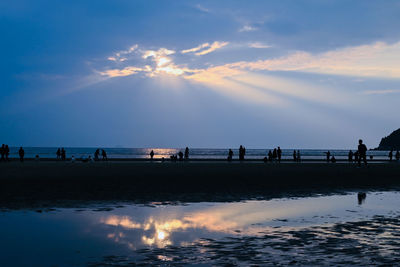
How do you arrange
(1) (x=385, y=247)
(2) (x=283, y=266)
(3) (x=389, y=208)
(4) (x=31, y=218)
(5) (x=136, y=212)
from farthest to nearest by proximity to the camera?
(3) (x=389, y=208) → (5) (x=136, y=212) → (4) (x=31, y=218) → (1) (x=385, y=247) → (2) (x=283, y=266)

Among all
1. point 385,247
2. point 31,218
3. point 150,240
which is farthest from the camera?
point 31,218

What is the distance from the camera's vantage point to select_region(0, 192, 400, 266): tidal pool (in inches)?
258

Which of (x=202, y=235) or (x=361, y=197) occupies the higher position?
(x=202, y=235)

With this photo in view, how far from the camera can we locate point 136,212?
11641mm

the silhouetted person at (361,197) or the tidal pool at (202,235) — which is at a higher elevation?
the tidal pool at (202,235)

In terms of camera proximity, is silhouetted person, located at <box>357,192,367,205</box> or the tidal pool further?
silhouetted person, located at <box>357,192,367,205</box>

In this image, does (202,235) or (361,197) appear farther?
(361,197)

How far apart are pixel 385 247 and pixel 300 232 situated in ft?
6.00

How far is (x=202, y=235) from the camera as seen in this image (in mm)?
8469

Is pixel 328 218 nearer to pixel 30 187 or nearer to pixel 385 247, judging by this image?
pixel 385 247

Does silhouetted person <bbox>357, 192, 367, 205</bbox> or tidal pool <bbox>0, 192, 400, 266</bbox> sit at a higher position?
tidal pool <bbox>0, 192, 400, 266</bbox>

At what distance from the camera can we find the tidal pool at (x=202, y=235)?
655 centimetres

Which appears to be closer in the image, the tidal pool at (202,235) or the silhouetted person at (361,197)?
the tidal pool at (202,235)

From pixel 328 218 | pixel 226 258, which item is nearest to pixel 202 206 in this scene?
pixel 328 218
